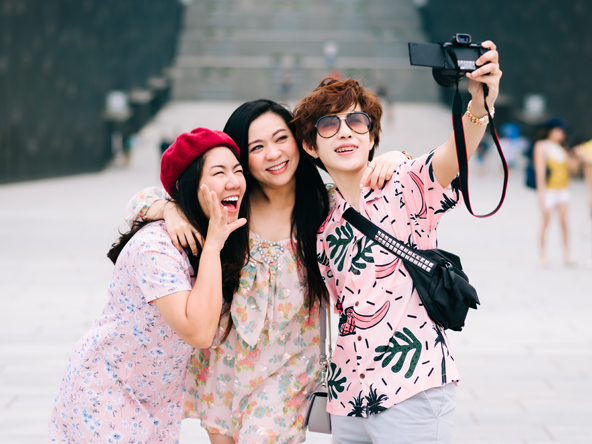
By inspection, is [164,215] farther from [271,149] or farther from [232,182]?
[271,149]

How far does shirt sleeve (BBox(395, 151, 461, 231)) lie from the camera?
82.3 inches

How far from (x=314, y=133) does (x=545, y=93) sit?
24.2 meters

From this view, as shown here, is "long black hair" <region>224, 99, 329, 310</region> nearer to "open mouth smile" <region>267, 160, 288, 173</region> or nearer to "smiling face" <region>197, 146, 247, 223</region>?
"open mouth smile" <region>267, 160, 288, 173</region>

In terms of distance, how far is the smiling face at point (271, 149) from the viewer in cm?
244

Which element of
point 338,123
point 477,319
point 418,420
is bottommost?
point 477,319

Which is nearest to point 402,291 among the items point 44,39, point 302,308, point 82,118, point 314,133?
point 302,308

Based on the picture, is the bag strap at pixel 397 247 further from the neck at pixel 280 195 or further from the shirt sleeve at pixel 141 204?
the shirt sleeve at pixel 141 204

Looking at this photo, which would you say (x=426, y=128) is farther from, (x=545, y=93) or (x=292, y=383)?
(x=292, y=383)

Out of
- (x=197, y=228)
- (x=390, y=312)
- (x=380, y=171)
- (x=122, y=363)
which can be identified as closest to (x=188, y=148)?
(x=197, y=228)

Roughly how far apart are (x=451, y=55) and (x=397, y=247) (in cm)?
61

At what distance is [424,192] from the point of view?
211 cm

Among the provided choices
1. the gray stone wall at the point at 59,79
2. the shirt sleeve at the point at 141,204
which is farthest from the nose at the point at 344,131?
the gray stone wall at the point at 59,79

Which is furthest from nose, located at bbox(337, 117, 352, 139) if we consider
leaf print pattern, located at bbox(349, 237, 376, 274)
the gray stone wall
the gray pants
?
the gray stone wall

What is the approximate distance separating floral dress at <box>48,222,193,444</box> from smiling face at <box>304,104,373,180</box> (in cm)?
62
